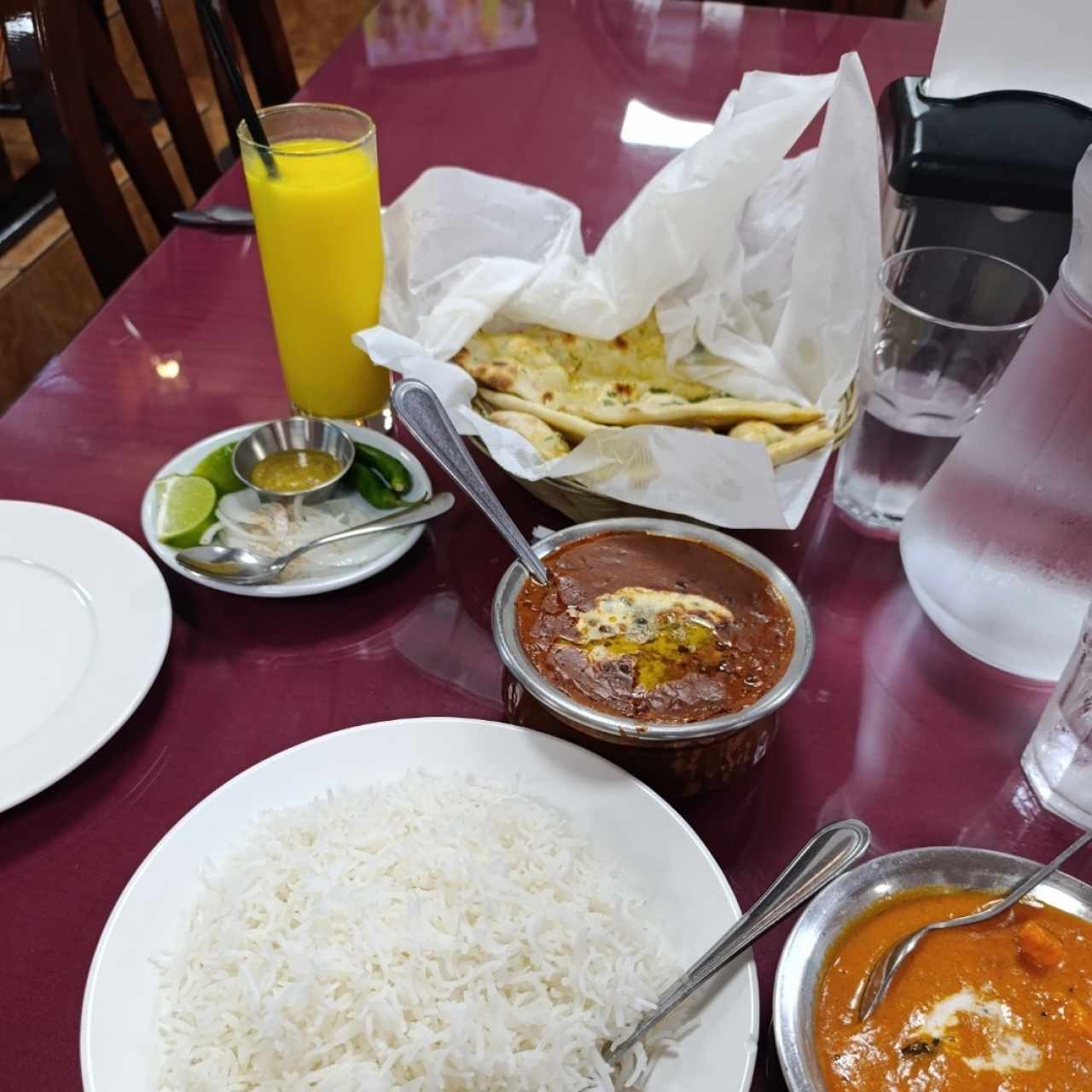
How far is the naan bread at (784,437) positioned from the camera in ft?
4.09

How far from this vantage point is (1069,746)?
1.04 metres

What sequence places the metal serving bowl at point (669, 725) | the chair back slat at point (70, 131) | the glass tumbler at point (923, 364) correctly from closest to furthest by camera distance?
the metal serving bowl at point (669, 725), the glass tumbler at point (923, 364), the chair back slat at point (70, 131)

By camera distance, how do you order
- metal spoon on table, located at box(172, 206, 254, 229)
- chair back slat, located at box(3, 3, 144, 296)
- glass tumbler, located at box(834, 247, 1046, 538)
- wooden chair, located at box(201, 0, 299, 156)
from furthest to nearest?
wooden chair, located at box(201, 0, 299, 156), metal spoon on table, located at box(172, 206, 254, 229), chair back slat, located at box(3, 3, 144, 296), glass tumbler, located at box(834, 247, 1046, 538)

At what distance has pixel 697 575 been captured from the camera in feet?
3.69

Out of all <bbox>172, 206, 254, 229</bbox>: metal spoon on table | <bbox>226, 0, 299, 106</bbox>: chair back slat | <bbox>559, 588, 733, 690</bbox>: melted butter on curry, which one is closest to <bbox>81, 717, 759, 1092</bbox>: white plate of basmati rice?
<bbox>559, 588, 733, 690</bbox>: melted butter on curry

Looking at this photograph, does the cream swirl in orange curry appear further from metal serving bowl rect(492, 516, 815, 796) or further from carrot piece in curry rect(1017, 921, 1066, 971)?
carrot piece in curry rect(1017, 921, 1066, 971)

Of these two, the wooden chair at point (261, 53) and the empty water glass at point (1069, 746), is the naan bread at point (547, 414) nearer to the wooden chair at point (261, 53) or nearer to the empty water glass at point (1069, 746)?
the empty water glass at point (1069, 746)

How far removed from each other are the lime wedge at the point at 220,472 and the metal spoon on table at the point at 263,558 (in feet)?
0.38

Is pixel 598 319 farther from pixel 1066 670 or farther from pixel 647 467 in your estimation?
pixel 1066 670

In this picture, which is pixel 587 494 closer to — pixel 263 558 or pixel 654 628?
pixel 654 628

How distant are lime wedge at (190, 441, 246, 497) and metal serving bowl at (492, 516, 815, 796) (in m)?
0.47

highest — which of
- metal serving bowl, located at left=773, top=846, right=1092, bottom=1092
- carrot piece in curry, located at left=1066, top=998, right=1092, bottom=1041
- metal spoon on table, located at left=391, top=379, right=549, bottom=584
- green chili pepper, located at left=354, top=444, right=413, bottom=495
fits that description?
metal spoon on table, located at left=391, top=379, right=549, bottom=584

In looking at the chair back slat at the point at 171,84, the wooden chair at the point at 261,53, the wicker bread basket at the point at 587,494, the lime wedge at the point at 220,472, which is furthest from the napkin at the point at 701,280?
the wooden chair at the point at 261,53

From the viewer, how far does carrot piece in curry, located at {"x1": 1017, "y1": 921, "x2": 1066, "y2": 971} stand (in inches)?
33.2
